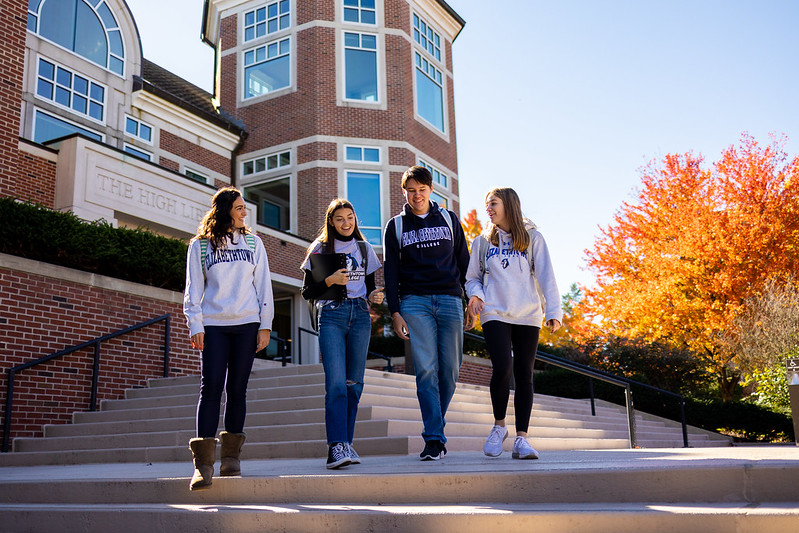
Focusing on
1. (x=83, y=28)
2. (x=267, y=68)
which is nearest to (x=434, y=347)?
(x=83, y=28)

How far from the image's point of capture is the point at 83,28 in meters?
16.8

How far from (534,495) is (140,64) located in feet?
57.6

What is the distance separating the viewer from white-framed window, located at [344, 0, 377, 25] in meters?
21.8

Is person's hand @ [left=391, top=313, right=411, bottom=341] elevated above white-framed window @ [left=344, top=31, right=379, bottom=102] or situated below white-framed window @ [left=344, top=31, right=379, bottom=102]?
below

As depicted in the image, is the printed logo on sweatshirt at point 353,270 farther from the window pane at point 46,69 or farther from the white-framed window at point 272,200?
the white-framed window at point 272,200

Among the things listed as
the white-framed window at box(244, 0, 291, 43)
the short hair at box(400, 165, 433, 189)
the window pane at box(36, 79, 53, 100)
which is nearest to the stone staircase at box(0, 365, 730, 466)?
the short hair at box(400, 165, 433, 189)

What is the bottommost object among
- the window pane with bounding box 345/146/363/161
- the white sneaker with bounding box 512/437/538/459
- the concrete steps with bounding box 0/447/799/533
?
the concrete steps with bounding box 0/447/799/533

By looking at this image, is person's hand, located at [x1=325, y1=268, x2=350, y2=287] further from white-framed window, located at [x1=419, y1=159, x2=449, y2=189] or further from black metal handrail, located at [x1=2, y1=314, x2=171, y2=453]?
white-framed window, located at [x1=419, y1=159, x2=449, y2=189]

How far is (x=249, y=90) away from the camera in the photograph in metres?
22.2

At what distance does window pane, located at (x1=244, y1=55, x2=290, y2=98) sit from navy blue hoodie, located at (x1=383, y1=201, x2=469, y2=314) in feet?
57.4

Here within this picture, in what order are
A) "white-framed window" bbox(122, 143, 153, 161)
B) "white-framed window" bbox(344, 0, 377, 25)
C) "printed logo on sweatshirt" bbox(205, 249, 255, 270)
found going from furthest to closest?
"white-framed window" bbox(344, 0, 377, 25) → "white-framed window" bbox(122, 143, 153, 161) → "printed logo on sweatshirt" bbox(205, 249, 255, 270)

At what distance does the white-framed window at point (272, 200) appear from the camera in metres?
21.4

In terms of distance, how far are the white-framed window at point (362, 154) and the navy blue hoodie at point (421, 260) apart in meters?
15.9

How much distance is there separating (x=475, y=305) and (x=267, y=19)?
65.1 feet
